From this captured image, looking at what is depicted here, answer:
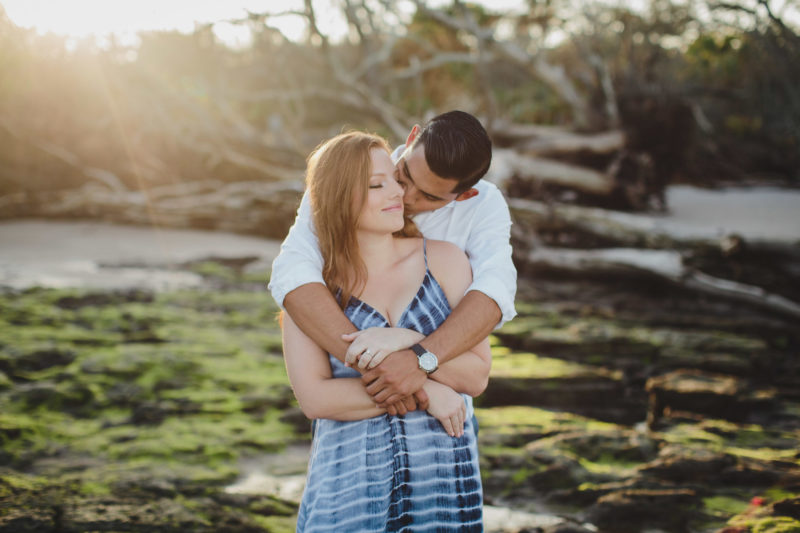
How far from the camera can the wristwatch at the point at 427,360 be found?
1.86 m

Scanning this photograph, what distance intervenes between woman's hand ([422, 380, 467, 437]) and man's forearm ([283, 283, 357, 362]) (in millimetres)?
312

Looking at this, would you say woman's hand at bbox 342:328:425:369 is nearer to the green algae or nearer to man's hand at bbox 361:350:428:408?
man's hand at bbox 361:350:428:408

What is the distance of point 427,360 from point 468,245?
0.56 metres

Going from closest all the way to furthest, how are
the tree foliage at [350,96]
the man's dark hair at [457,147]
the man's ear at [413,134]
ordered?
the man's dark hair at [457,147], the man's ear at [413,134], the tree foliage at [350,96]

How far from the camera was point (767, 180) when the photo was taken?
15297 millimetres

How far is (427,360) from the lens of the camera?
187 centimetres

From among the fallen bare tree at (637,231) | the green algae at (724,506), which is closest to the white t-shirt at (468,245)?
the green algae at (724,506)

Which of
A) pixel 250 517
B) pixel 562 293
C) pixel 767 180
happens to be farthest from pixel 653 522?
pixel 767 180

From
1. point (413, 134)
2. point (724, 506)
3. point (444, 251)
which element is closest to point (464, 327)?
point (444, 251)

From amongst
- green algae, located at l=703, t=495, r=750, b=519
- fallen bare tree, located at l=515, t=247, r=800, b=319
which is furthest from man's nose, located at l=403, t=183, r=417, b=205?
fallen bare tree, located at l=515, t=247, r=800, b=319

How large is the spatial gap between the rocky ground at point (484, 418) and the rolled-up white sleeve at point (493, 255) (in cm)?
140

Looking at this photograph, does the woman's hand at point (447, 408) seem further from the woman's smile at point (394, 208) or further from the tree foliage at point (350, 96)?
the tree foliage at point (350, 96)

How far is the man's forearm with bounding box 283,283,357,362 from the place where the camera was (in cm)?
189

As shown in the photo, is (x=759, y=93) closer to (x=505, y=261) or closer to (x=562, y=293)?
(x=562, y=293)
